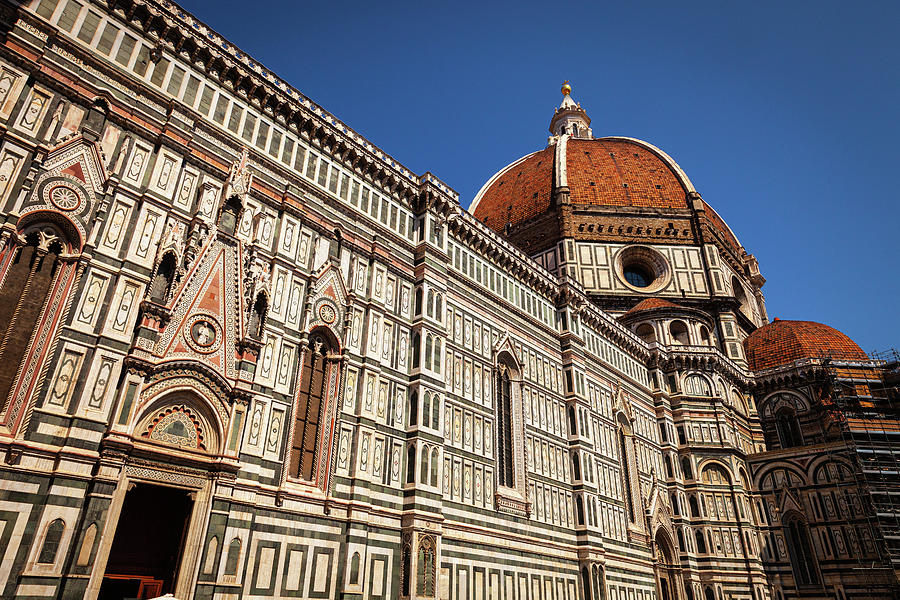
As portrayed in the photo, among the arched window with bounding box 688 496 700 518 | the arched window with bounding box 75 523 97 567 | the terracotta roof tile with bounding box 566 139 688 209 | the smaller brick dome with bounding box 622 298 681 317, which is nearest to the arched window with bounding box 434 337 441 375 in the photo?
the arched window with bounding box 75 523 97 567

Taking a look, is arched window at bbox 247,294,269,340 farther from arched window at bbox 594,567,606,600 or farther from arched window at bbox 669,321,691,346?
arched window at bbox 669,321,691,346

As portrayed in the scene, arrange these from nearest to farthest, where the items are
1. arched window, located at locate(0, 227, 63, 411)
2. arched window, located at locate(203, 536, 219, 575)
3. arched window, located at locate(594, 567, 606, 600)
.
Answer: arched window, located at locate(0, 227, 63, 411), arched window, located at locate(203, 536, 219, 575), arched window, located at locate(594, 567, 606, 600)

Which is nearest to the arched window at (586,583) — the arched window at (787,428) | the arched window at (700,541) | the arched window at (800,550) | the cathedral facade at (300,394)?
the cathedral facade at (300,394)

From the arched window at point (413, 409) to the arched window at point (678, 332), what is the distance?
23.2 meters

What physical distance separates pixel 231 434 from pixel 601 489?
17312 millimetres

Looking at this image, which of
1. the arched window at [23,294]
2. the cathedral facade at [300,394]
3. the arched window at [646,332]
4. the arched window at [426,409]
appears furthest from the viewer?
the arched window at [646,332]

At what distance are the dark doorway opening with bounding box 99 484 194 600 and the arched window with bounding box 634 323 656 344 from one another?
29.2 meters

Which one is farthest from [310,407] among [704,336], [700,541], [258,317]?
[704,336]

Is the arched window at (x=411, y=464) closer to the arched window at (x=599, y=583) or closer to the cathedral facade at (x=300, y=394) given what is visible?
the cathedral facade at (x=300, y=394)

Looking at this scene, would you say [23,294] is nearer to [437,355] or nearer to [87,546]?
[87,546]

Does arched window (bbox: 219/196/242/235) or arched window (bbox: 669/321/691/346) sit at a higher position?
arched window (bbox: 669/321/691/346)

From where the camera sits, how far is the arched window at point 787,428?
36188 millimetres

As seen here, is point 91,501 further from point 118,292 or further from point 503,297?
point 503,297

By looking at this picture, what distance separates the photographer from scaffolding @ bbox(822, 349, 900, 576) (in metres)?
29.2
